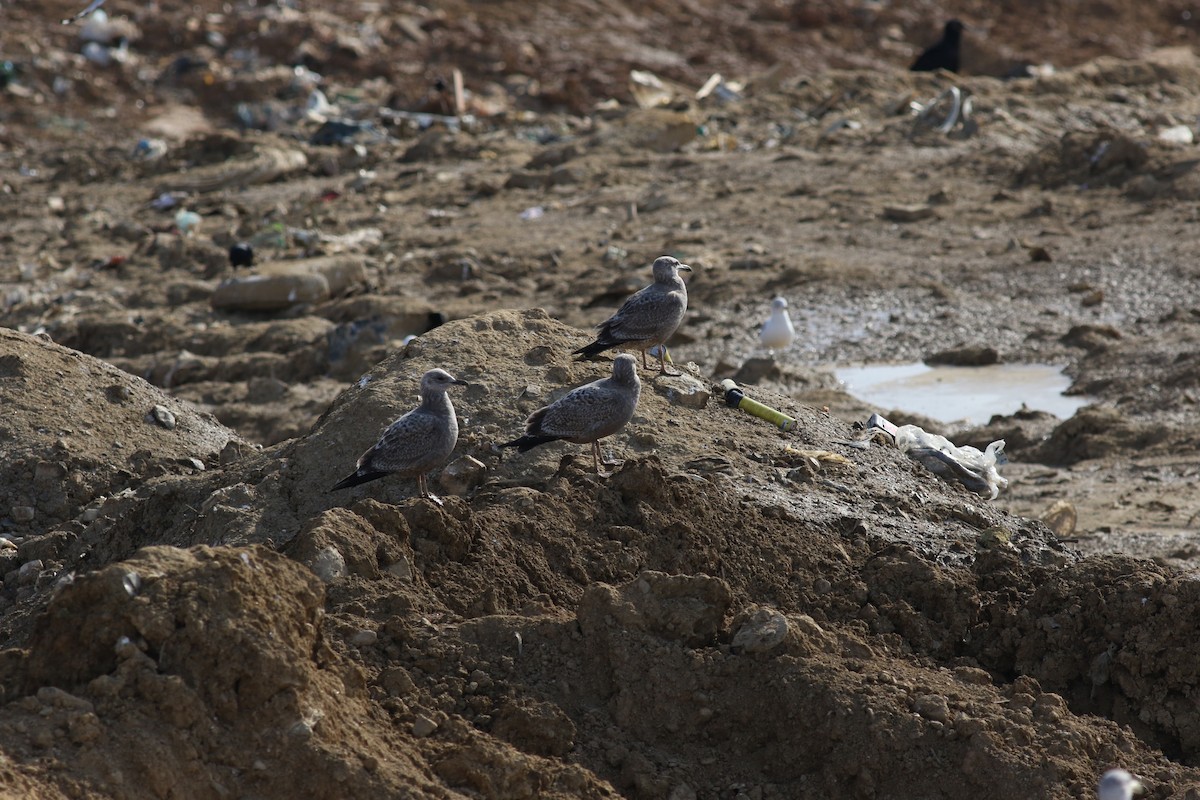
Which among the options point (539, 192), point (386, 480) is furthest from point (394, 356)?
point (539, 192)

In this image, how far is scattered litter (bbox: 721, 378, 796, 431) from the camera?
7113 mm

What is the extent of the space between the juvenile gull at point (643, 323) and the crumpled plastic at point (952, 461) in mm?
1362

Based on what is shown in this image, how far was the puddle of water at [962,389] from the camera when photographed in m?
11.0

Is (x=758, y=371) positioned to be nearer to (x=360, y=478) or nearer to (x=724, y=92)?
(x=360, y=478)

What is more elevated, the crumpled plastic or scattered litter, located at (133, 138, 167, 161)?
the crumpled plastic

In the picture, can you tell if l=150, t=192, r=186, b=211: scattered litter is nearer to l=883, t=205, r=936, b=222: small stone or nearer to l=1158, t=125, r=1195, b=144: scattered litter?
l=883, t=205, r=936, b=222: small stone

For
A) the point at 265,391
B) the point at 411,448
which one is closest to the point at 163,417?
the point at 411,448

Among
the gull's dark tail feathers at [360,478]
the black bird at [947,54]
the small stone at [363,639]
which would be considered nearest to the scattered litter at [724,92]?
the black bird at [947,54]

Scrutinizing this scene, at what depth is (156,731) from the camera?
158 inches

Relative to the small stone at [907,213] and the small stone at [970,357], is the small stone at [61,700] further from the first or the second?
the small stone at [907,213]

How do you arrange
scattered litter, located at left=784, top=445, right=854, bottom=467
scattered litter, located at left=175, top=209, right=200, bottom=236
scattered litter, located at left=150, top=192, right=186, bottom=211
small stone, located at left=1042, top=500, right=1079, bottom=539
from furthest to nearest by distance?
scattered litter, located at left=150, top=192, right=186, bottom=211
scattered litter, located at left=175, top=209, right=200, bottom=236
small stone, located at left=1042, top=500, right=1079, bottom=539
scattered litter, located at left=784, top=445, right=854, bottom=467

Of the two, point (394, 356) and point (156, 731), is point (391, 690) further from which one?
point (394, 356)

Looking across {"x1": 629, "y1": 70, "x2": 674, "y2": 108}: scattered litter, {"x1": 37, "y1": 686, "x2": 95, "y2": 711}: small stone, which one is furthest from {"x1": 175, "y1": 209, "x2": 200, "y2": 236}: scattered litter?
{"x1": 37, "y1": 686, "x2": 95, "y2": 711}: small stone

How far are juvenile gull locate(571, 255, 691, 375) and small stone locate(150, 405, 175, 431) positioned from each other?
2421 millimetres
